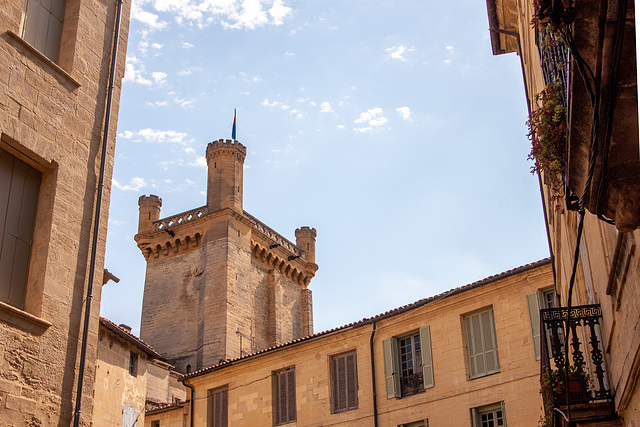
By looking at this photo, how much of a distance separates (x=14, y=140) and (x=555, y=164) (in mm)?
6044

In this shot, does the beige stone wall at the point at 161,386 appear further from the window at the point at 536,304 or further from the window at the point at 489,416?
the window at the point at 536,304

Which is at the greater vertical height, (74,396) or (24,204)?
(24,204)

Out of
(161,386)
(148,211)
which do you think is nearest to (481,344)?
(161,386)

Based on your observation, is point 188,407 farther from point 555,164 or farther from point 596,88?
point 596,88

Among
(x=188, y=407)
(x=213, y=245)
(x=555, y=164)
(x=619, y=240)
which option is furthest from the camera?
(x=213, y=245)

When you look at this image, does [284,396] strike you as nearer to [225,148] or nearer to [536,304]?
[536,304]

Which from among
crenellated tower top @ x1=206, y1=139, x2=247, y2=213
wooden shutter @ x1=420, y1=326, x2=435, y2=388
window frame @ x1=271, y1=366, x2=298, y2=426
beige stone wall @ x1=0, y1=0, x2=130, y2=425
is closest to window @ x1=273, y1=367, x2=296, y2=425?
window frame @ x1=271, y1=366, x2=298, y2=426

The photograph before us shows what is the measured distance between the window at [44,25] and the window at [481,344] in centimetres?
1385

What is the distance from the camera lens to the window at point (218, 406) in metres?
25.2

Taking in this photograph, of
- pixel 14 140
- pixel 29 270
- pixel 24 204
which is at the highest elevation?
pixel 14 140

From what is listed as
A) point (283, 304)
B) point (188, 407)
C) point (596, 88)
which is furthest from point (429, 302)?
point (283, 304)

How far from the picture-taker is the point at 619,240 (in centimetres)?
676

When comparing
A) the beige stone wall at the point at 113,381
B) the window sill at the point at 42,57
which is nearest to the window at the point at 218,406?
the beige stone wall at the point at 113,381

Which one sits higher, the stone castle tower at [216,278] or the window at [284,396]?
the stone castle tower at [216,278]
